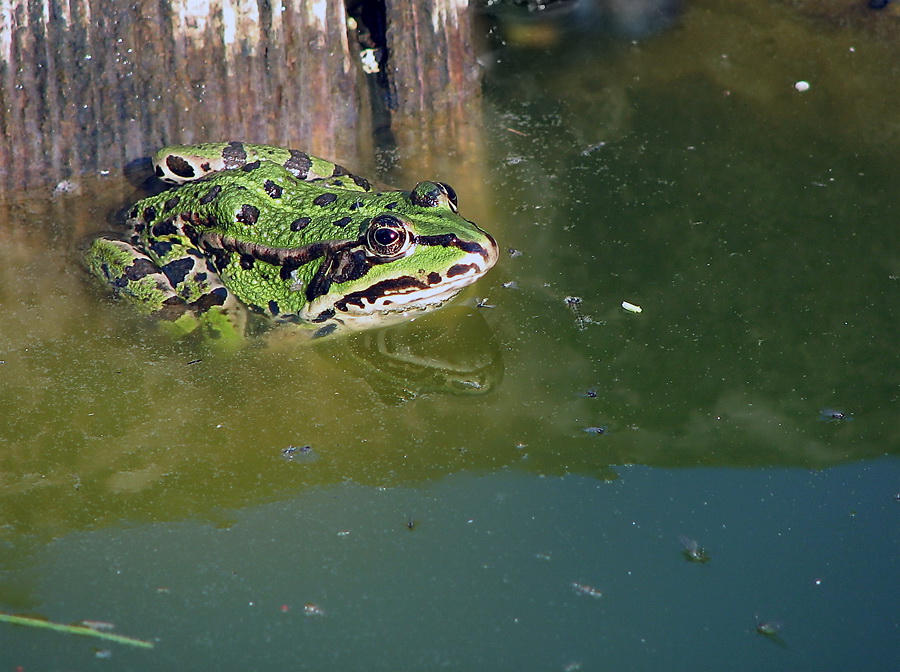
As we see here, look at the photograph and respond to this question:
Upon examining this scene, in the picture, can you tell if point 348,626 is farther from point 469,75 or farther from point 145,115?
point 469,75

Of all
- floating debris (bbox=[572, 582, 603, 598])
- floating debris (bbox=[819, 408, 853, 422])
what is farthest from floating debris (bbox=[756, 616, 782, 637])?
floating debris (bbox=[819, 408, 853, 422])

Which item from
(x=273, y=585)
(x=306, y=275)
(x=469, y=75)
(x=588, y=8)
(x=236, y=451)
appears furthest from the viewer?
(x=588, y=8)

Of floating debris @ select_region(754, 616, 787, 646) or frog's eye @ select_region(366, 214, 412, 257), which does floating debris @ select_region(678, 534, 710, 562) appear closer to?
floating debris @ select_region(754, 616, 787, 646)

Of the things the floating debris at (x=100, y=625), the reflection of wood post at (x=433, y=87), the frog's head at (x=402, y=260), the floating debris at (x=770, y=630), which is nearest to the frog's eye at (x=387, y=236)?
the frog's head at (x=402, y=260)

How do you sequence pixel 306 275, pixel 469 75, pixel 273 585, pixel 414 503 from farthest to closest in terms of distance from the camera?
pixel 469 75 < pixel 306 275 < pixel 414 503 < pixel 273 585

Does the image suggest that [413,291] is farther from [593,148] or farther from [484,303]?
[593,148]

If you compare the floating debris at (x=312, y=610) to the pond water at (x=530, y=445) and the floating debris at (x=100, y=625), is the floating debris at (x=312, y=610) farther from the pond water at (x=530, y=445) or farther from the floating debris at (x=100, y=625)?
the floating debris at (x=100, y=625)

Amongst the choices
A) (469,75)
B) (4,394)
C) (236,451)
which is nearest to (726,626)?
(236,451)
